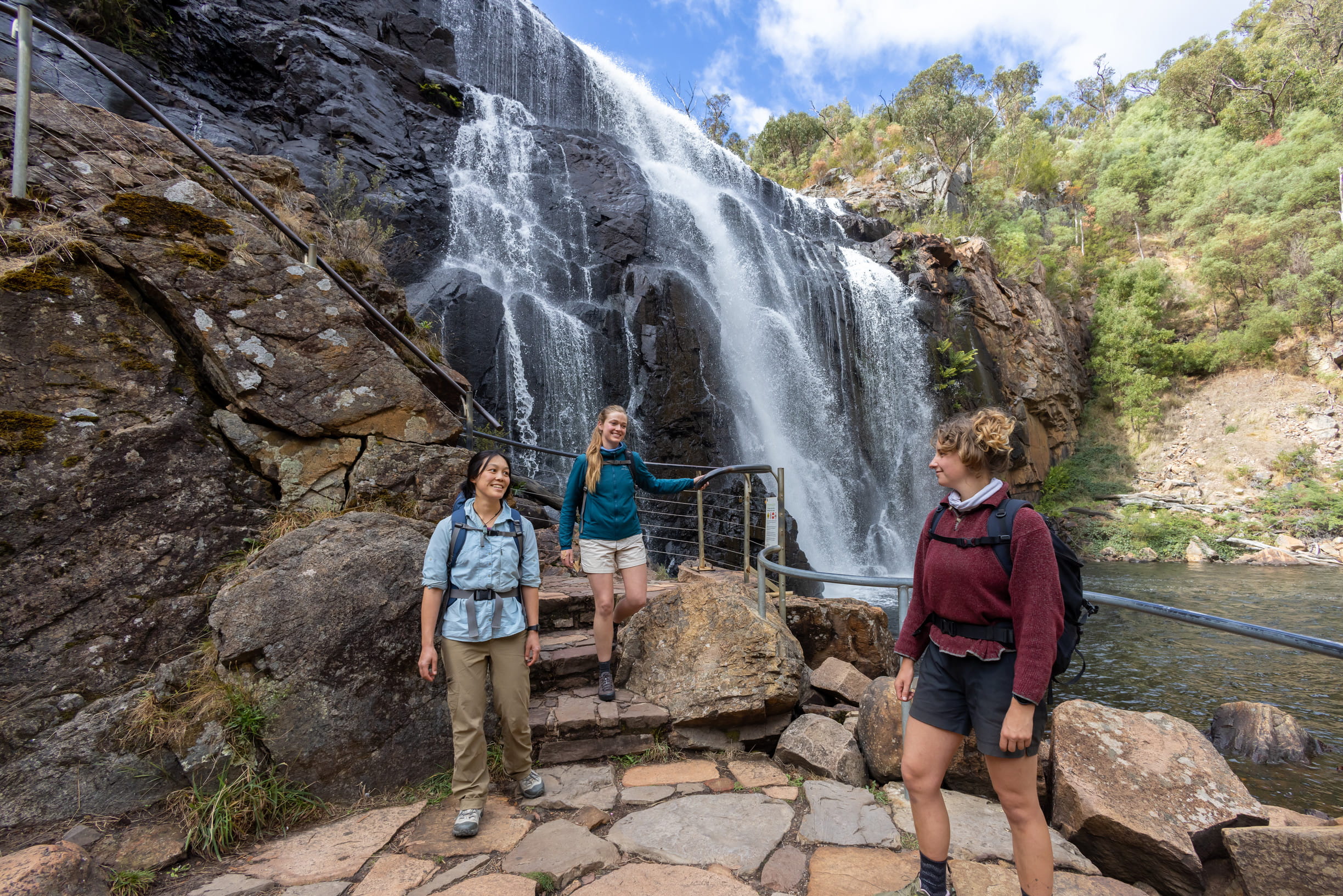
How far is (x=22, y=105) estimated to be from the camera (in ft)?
10.8

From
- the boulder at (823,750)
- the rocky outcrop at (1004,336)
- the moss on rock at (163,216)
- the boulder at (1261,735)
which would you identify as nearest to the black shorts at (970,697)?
the boulder at (823,750)

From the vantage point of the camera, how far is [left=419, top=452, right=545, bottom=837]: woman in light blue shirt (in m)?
2.72

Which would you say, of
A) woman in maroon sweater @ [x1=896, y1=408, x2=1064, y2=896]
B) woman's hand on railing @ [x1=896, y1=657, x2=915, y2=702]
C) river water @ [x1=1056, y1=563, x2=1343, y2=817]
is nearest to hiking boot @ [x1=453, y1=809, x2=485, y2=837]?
woman in maroon sweater @ [x1=896, y1=408, x2=1064, y2=896]

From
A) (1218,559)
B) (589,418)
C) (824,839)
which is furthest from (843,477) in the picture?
(824,839)

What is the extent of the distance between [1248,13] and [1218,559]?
127 ft

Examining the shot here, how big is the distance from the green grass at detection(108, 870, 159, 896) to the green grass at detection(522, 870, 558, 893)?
146 cm

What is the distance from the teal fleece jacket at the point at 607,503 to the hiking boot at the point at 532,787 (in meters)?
1.20

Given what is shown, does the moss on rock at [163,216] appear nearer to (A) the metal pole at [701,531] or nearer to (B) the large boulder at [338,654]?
(B) the large boulder at [338,654]

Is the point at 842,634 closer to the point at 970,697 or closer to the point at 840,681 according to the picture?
the point at 840,681

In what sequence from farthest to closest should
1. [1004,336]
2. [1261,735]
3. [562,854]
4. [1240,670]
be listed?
[1004,336]
[1240,670]
[1261,735]
[562,854]

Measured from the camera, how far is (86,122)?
155 inches

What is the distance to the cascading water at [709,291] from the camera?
1104 cm

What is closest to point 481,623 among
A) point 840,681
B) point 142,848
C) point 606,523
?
point 606,523

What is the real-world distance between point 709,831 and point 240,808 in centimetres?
206
